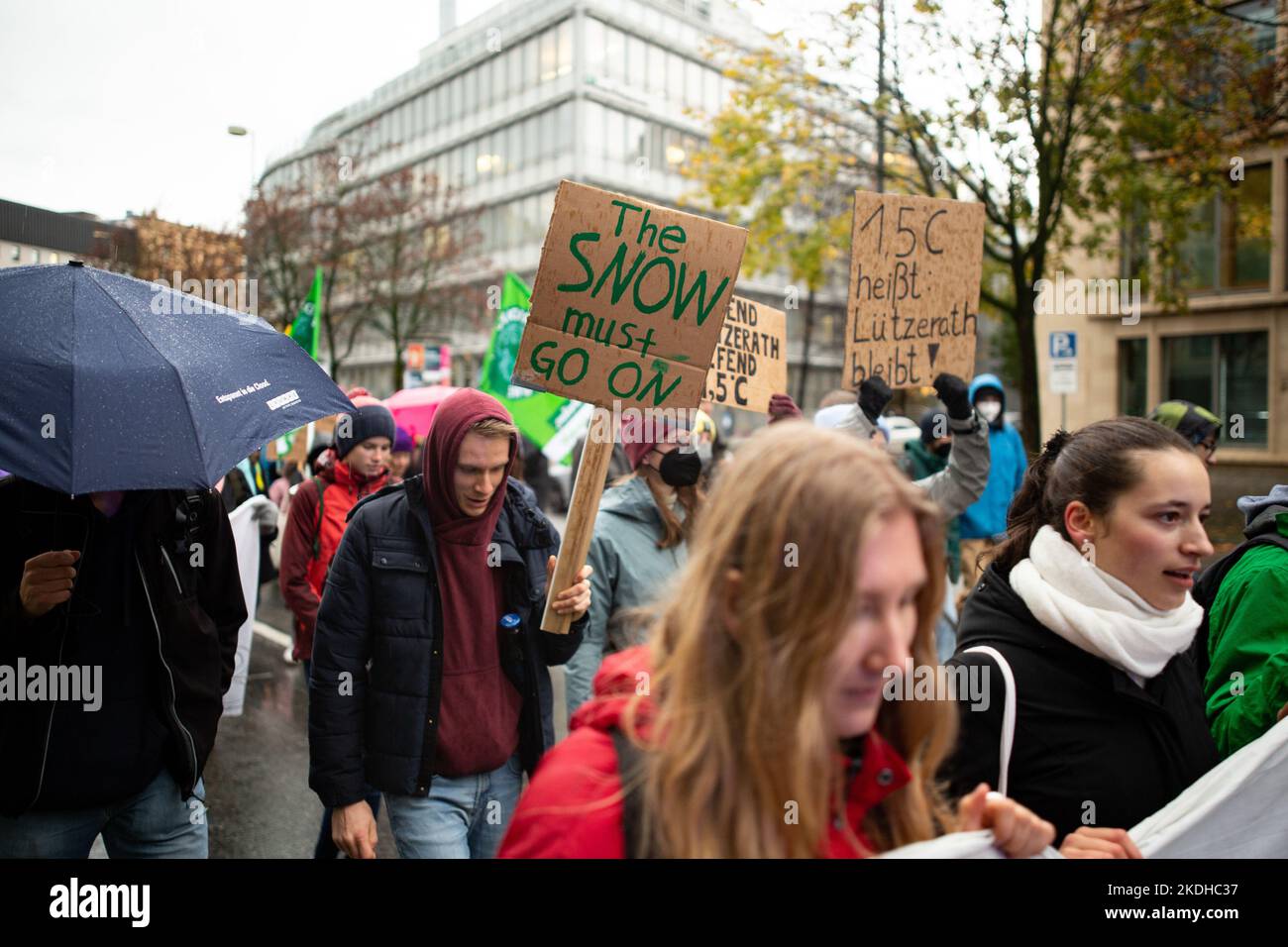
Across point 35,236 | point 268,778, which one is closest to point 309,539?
point 268,778

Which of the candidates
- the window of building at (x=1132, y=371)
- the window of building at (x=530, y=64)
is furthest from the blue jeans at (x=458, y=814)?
the window of building at (x=530, y=64)

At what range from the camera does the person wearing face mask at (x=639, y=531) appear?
12.4ft

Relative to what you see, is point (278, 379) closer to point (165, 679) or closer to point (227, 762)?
point (165, 679)

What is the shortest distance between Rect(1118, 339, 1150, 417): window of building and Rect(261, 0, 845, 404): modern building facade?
17.4 meters

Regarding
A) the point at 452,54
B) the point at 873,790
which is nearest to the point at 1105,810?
the point at 873,790

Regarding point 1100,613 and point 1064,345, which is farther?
point 1064,345

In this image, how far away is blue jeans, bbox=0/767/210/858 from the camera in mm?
2551

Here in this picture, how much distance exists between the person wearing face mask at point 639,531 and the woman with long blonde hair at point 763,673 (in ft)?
7.85

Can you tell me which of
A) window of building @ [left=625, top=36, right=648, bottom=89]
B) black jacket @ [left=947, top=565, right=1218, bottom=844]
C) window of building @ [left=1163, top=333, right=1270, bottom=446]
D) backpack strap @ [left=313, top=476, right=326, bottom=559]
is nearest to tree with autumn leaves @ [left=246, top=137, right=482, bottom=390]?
window of building @ [left=625, top=36, right=648, bottom=89]

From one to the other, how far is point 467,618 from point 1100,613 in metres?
1.75

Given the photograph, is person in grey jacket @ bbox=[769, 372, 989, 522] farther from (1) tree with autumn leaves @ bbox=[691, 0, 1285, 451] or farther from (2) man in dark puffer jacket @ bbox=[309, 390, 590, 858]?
(1) tree with autumn leaves @ bbox=[691, 0, 1285, 451]

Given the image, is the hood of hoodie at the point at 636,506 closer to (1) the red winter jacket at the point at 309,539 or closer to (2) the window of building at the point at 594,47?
(1) the red winter jacket at the point at 309,539

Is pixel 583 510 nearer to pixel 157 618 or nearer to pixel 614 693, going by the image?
pixel 157 618

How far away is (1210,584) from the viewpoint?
3.04 m
